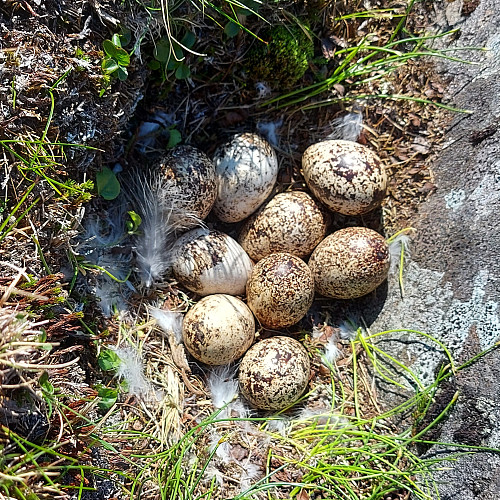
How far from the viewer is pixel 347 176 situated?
2205 mm

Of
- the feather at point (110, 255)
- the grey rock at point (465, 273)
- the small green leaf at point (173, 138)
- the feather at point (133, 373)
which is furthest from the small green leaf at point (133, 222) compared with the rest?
the grey rock at point (465, 273)

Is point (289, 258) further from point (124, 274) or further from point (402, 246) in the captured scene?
point (124, 274)

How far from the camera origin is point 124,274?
2.21 metres

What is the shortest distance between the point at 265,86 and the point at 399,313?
48.2 inches

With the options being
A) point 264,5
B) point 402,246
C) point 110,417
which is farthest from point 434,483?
point 264,5

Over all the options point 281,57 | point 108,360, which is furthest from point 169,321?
point 281,57

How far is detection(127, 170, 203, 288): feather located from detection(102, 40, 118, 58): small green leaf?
0.51 metres

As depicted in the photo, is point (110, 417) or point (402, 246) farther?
point (402, 246)

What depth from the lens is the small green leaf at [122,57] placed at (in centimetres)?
181

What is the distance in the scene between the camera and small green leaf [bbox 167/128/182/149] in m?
2.24

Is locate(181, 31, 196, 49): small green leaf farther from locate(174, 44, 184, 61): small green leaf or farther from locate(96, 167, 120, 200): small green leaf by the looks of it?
locate(96, 167, 120, 200): small green leaf

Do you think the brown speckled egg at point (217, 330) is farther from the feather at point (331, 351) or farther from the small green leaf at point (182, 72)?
the small green leaf at point (182, 72)

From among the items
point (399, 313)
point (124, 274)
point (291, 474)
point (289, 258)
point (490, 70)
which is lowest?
point (291, 474)

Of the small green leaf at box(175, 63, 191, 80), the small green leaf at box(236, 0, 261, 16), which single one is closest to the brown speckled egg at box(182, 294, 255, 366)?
the small green leaf at box(175, 63, 191, 80)
